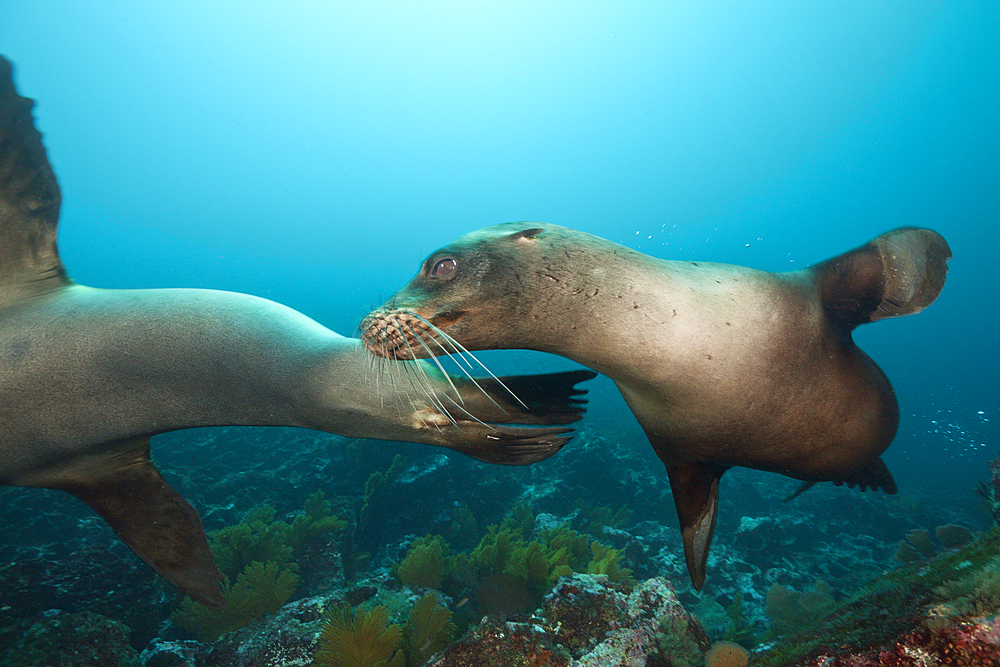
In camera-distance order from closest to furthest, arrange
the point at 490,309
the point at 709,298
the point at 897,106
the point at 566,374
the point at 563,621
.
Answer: the point at 490,309 < the point at 709,298 < the point at 566,374 < the point at 563,621 < the point at 897,106

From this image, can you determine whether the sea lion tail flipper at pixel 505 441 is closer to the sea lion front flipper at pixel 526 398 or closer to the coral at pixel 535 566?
the sea lion front flipper at pixel 526 398

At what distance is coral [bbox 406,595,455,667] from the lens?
305cm

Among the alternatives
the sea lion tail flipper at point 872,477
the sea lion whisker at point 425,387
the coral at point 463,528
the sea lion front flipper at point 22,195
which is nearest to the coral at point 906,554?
the sea lion tail flipper at point 872,477

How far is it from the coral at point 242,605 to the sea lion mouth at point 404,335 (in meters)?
3.98

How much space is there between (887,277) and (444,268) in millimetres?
2103

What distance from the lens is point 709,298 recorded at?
180cm

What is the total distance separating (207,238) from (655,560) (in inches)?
5202

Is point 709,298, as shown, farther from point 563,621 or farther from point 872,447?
point 563,621

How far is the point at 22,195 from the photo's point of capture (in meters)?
2.04

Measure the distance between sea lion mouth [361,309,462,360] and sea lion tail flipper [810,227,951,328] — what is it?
73.7 inches

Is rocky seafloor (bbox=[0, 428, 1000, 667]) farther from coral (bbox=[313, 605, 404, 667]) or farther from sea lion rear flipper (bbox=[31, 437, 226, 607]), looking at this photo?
sea lion rear flipper (bbox=[31, 437, 226, 607])

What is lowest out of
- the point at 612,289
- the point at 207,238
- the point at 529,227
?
the point at 207,238

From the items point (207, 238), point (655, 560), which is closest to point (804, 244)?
point (655, 560)

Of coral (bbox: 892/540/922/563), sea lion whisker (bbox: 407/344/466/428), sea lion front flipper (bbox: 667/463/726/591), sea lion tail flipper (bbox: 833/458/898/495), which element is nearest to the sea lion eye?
sea lion whisker (bbox: 407/344/466/428)
